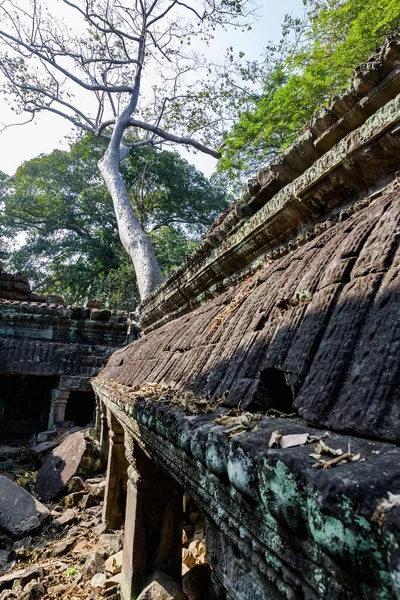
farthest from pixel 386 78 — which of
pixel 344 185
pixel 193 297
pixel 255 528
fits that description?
pixel 193 297

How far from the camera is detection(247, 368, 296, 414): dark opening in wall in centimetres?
100

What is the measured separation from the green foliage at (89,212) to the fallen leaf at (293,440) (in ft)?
55.0

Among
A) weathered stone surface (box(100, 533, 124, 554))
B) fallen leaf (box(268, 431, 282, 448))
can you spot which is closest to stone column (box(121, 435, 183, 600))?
weathered stone surface (box(100, 533, 124, 554))

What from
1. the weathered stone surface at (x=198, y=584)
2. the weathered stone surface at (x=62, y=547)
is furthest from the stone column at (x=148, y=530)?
the weathered stone surface at (x=62, y=547)

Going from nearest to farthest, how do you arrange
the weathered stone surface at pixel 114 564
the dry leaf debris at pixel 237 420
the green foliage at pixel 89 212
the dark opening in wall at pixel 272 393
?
1. the dry leaf debris at pixel 237 420
2. the dark opening in wall at pixel 272 393
3. the weathered stone surface at pixel 114 564
4. the green foliage at pixel 89 212

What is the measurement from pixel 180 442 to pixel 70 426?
26.3ft

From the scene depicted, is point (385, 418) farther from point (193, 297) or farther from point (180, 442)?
point (193, 297)

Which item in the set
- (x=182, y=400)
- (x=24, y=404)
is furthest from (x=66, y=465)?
(x=182, y=400)

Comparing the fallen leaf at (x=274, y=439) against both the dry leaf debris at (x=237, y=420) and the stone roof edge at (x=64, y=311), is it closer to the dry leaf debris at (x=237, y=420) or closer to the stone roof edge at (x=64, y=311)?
the dry leaf debris at (x=237, y=420)

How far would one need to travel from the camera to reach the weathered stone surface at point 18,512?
4.41 metres

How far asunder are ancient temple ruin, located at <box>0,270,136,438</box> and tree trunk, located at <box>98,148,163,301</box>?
121cm

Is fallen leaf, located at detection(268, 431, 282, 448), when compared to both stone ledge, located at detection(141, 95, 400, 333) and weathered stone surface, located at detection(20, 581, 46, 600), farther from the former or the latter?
weathered stone surface, located at detection(20, 581, 46, 600)

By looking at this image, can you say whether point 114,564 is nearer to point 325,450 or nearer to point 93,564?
point 93,564

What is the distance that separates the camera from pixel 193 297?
3711 mm
